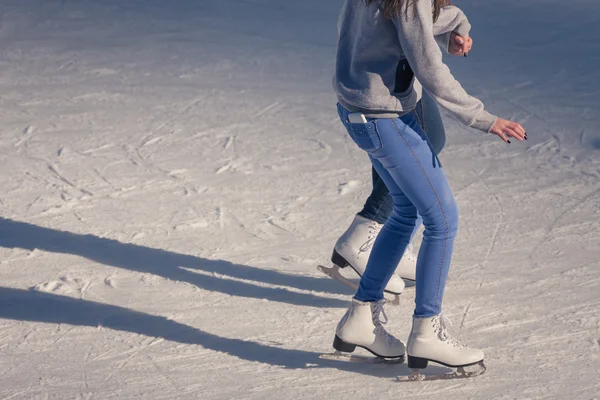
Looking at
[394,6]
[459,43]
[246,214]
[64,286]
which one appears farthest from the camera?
[246,214]

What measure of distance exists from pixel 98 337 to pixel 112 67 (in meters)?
3.85

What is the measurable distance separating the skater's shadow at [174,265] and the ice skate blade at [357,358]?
457 millimetres

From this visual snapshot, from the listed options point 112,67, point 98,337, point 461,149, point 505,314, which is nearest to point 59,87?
point 112,67

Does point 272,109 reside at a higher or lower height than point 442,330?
lower

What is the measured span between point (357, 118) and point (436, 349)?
2.38 feet

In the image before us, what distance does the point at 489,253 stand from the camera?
4008 millimetres

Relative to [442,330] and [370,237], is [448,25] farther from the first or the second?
[370,237]

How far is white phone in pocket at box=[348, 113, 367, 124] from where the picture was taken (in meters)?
2.74

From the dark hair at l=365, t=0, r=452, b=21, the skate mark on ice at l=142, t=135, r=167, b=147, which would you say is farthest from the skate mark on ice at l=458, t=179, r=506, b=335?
the skate mark on ice at l=142, t=135, r=167, b=147

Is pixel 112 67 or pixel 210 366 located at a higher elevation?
pixel 210 366

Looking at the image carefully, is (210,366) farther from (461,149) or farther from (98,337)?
(461,149)

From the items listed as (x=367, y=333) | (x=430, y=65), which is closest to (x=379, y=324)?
(x=367, y=333)

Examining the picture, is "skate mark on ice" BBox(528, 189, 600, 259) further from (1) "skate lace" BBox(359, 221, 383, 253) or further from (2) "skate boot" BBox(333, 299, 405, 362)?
(2) "skate boot" BBox(333, 299, 405, 362)

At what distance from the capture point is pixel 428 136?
3252mm
